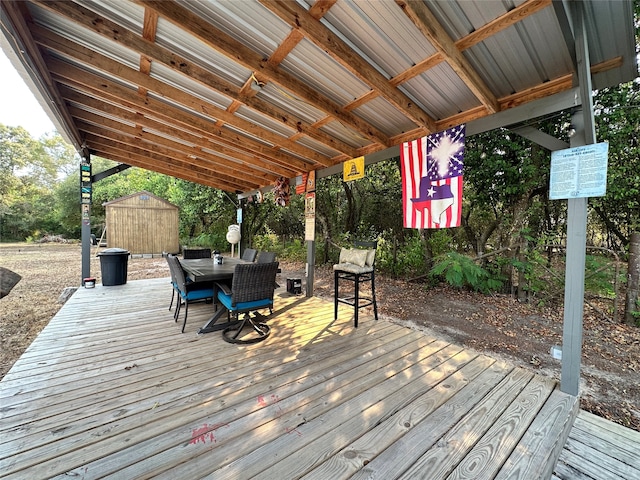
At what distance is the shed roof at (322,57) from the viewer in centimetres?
178

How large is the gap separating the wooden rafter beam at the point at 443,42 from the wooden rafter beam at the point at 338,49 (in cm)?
57

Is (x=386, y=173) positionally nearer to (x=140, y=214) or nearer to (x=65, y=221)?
(x=140, y=214)

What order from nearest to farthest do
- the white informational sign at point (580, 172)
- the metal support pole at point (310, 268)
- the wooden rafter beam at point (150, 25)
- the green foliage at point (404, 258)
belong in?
the white informational sign at point (580, 172) → the wooden rafter beam at point (150, 25) → the metal support pole at point (310, 268) → the green foliage at point (404, 258)

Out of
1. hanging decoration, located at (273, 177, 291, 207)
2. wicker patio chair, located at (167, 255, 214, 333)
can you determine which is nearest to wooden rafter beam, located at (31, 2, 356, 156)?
wicker patio chair, located at (167, 255, 214, 333)

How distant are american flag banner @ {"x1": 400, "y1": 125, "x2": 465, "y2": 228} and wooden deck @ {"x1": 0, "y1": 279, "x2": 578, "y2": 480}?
1507 mm

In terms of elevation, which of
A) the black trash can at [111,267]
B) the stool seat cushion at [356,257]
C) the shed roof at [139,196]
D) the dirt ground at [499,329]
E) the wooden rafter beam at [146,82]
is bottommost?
the dirt ground at [499,329]

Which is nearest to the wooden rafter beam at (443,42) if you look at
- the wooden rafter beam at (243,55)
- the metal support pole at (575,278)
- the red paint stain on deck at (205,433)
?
the metal support pole at (575,278)

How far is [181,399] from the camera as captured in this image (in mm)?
1944

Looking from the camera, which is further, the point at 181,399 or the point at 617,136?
the point at 617,136

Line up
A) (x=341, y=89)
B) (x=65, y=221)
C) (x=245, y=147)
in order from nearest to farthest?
(x=341, y=89) → (x=245, y=147) → (x=65, y=221)

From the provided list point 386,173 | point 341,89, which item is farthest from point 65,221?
point 341,89

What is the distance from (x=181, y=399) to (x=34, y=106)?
13.0 ft

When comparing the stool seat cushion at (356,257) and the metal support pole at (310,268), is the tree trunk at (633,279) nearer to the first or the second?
the stool seat cushion at (356,257)

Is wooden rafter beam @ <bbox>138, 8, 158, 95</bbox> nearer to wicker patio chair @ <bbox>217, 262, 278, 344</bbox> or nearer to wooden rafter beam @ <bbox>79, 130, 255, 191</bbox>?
wicker patio chair @ <bbox>217, 262, 278, 344</bbox>
